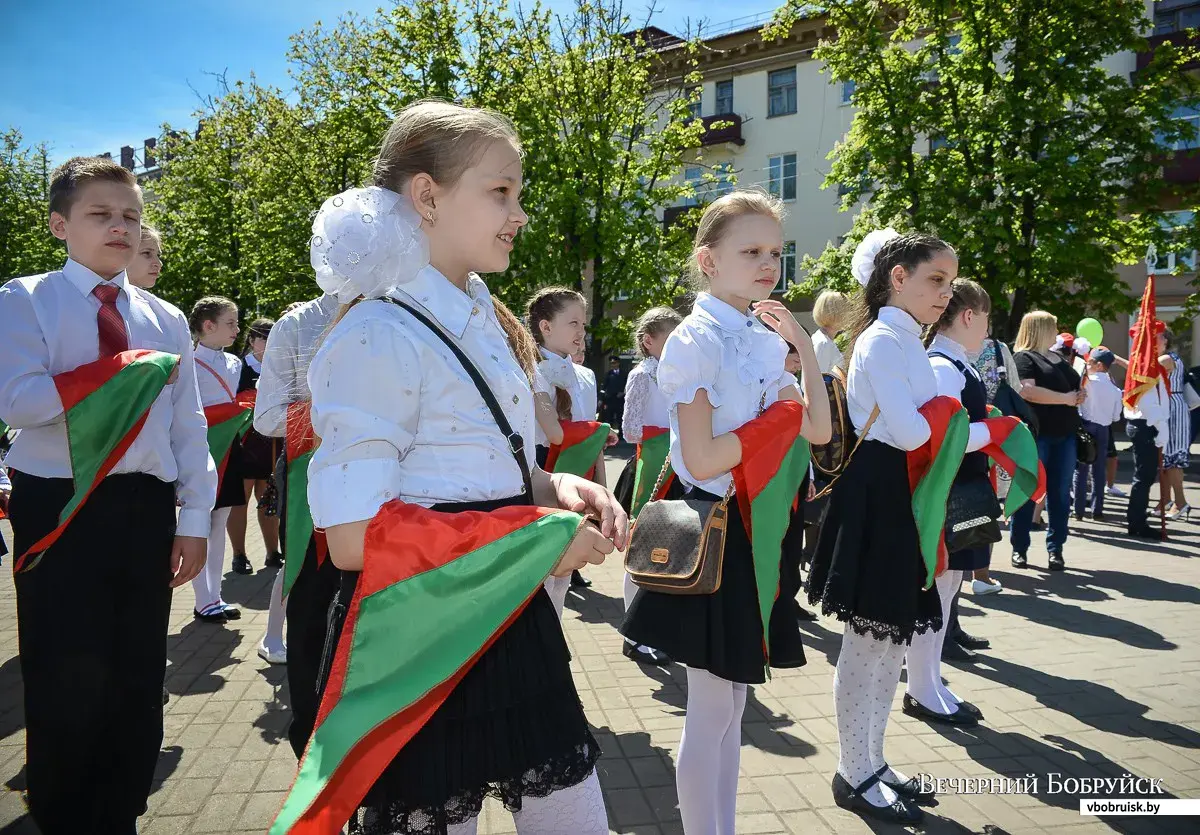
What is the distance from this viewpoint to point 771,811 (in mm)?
3381

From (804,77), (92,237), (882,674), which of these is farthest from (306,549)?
(804,77)

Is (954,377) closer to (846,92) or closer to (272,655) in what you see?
(272,655)

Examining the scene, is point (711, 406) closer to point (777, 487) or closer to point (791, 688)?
point (777, 487)

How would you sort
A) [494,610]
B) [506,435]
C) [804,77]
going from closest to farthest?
[494,610]
[506,435]
[804,77]

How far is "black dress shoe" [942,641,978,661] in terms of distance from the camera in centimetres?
543

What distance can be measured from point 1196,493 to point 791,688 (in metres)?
11.6

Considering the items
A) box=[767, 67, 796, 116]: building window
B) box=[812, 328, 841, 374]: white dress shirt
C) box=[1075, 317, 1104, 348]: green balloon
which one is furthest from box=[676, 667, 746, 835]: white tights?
box=[767, 67, 796, 116]: building window

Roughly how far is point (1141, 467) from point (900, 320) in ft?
25.0

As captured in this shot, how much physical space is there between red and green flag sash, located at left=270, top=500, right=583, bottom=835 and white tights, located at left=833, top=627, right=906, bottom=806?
221 centimetres

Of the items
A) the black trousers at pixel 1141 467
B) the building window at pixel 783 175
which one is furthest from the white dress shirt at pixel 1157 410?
the building window at pixel 783 175

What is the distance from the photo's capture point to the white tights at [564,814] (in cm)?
177

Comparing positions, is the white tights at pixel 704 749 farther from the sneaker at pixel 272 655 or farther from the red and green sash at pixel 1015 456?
the sneaker at pixel 272 655

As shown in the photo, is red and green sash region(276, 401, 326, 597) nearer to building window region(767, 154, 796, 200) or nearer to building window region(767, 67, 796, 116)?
building window region(767, 154, 796, 200)

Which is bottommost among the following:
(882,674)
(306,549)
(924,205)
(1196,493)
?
(1196,493)
